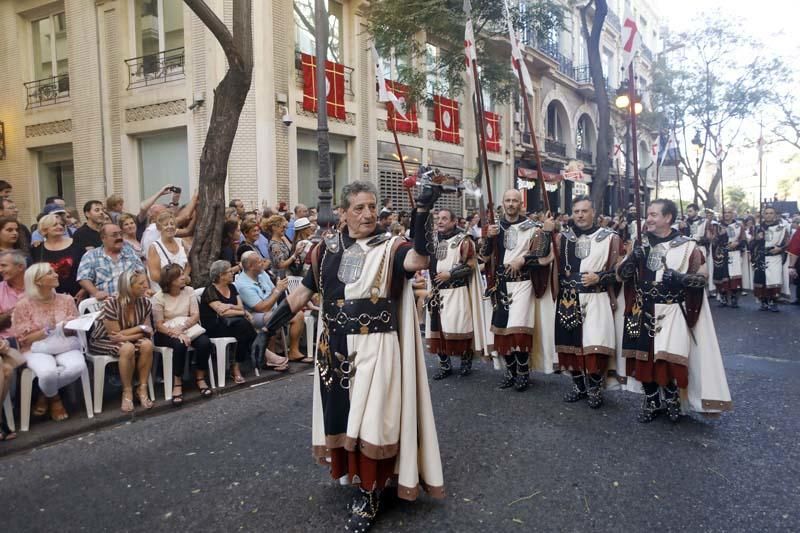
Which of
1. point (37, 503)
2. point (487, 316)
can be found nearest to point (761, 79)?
point (487, 316)

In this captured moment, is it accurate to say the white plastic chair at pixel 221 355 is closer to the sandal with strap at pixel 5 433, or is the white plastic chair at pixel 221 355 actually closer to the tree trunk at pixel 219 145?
the tree trunk at pixel 219 145

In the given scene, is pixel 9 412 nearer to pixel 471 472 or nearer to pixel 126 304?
pixel 126 304

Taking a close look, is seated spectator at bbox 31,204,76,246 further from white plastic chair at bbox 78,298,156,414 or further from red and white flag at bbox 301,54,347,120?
red and white flag at bbox 301,54,347,120

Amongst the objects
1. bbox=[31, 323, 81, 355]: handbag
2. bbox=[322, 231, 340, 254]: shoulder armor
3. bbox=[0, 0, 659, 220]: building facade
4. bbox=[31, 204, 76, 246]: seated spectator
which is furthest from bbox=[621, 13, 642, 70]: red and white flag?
bbox=[0, 0, 659, 220]: building facade

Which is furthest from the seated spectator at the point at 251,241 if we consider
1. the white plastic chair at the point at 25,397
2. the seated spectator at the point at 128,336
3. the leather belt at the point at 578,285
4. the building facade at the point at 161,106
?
the building facade at the point at 161,106

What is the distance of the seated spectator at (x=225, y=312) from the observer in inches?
252

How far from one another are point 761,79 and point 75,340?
1296 inches

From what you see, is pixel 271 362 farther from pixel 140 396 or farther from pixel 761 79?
pixel 761 79

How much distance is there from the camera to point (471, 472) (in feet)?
13.4

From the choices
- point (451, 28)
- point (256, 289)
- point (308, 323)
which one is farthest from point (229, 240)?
point (451, 28)

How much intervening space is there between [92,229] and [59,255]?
0.66 metres

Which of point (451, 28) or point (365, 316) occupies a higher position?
point (451, 28)

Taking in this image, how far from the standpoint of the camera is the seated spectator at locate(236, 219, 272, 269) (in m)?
7.95

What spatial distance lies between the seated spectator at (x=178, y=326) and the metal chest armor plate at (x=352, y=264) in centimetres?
305
